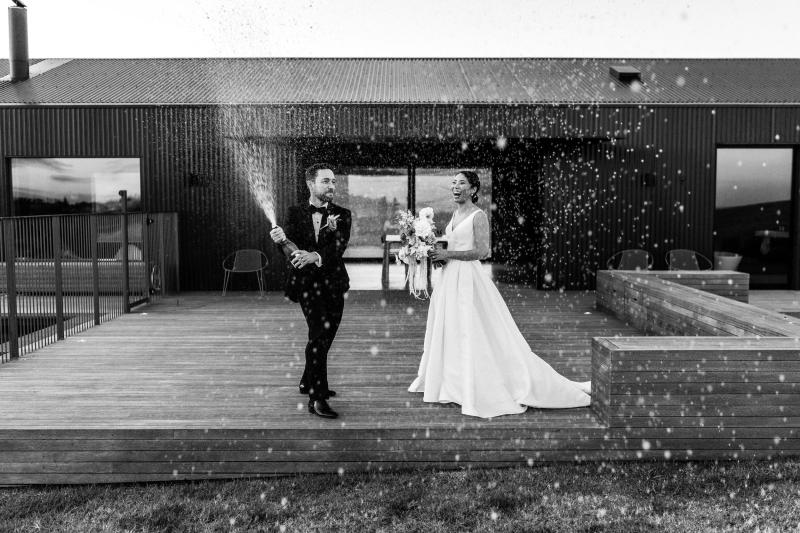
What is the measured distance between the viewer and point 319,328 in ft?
12.7

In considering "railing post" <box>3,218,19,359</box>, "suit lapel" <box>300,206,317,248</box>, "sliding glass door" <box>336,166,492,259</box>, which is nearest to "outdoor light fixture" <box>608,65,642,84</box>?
"sliding glass door" <box>336,166,492,259</box>

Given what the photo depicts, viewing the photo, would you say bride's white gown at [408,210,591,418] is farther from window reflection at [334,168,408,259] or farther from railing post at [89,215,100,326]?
window reflection at [334,168,408,259]

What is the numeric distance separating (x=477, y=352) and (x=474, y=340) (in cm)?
8

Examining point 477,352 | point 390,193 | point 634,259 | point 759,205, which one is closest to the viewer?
point 477,352

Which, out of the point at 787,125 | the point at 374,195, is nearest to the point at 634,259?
the point at 787,125

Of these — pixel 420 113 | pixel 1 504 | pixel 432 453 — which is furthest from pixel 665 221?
pixel 1 504

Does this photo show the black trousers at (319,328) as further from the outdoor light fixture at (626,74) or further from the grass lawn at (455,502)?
the outdoor light fixture at (626,74)

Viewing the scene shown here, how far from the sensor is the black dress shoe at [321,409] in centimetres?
381

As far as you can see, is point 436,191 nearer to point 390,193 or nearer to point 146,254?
point 390,193

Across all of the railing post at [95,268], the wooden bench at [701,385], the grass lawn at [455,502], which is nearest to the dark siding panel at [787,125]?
the wooden bench at [701,385]

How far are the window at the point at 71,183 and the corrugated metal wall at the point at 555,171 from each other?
0.25 meters

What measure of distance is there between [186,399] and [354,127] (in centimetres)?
621
